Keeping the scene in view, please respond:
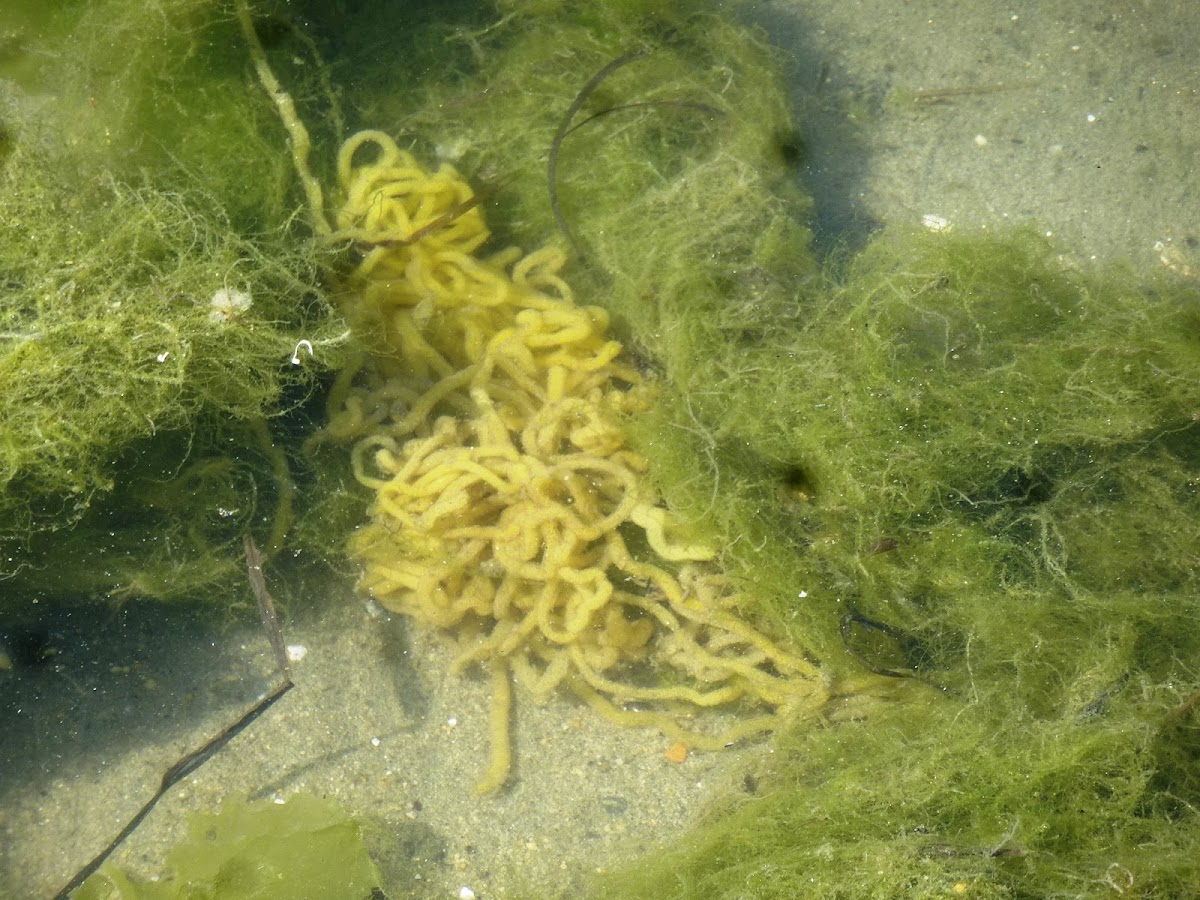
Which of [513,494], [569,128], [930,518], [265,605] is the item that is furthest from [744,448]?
[265,605]

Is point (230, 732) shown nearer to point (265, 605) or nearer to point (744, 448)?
point (265, 605)

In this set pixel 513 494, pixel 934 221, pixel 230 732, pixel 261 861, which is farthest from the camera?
pixel 934 221

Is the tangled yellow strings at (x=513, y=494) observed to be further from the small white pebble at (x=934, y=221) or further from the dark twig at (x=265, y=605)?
the small white pebble at (x=934, y=221)

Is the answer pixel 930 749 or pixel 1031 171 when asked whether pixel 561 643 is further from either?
pixel 1031 171

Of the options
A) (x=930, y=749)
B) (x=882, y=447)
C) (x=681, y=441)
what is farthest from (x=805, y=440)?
(x=930, y=749)

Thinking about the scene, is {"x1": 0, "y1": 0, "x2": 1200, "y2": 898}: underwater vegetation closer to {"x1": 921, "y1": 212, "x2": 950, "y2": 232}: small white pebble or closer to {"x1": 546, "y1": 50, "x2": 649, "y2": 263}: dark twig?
{"x1": 546, "y1": 50, "x2": 649, "y2": 263}: dark twig

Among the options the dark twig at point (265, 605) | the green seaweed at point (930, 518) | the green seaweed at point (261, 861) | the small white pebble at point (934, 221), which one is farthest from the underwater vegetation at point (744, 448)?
the green seaweed at point (261, 861)
